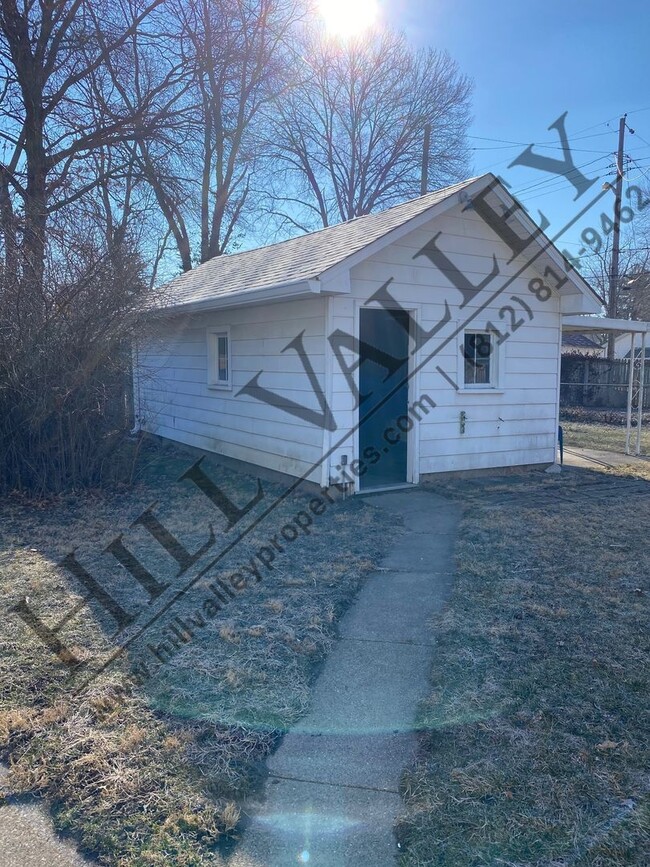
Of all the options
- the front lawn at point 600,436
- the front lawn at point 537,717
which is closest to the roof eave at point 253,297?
the front lawn at point 537,717

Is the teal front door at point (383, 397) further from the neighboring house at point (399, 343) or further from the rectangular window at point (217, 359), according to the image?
the rectangular window at point (217, 359)

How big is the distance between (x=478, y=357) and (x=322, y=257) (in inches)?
109

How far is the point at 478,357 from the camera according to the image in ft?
29.2

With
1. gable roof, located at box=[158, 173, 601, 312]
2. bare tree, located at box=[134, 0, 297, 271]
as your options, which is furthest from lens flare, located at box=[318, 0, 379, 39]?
gable roof, located at box=[158, 173, 601, 312]

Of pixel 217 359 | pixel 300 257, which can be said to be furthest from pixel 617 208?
pixel 217 359

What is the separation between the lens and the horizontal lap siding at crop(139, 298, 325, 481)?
7730 millimetres

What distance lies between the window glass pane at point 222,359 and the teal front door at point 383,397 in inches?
98.9

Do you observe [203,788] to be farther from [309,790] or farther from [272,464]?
[272,464]

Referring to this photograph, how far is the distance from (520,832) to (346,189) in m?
29.6

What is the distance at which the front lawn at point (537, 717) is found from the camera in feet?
7.71

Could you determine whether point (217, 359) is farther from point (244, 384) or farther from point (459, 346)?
point (459, 346)

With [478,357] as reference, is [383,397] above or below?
below

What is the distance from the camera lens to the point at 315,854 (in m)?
2.31

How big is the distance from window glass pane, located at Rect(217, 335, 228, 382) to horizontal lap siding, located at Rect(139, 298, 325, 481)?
0.92 ft
